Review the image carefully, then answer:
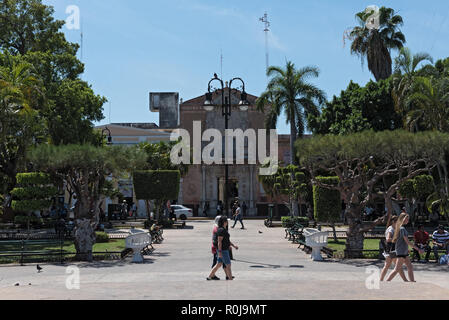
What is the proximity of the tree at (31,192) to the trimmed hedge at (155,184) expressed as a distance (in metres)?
6.12

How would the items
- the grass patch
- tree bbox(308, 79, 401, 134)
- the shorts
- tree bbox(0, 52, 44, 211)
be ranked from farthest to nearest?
tree bbox(308, 79, 401, 134), tree bbox(0, 52, 44, 211), the grass patch, the shorts

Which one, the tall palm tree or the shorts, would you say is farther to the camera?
the tall palm tree

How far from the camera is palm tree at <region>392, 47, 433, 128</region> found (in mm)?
28906

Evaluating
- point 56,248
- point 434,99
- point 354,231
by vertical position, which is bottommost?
point 56,248

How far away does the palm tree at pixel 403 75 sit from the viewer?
28906mm

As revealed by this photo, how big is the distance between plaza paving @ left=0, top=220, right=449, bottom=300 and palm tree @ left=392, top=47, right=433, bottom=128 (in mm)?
13066

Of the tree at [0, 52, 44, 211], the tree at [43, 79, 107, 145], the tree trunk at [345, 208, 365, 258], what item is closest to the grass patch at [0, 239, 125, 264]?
the tree at [0, 52, 44, 211]

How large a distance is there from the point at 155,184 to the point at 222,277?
66.8ft

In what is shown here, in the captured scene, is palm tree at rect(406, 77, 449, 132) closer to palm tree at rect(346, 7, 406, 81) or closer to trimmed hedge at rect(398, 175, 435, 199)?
trimmed hedge at rect(398, 175, 435, 199)

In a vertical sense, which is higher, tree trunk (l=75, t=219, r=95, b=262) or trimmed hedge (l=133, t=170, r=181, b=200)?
trimmed hedge (l=133, t=170, r=181, b=200)

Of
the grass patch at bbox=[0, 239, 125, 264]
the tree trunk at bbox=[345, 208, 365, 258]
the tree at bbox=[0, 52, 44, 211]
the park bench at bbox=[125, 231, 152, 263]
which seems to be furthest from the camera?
the tree at bbox=[0, 52, 44, 211]

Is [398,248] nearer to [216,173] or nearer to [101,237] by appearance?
[101,237]

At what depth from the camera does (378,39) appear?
3669 cm

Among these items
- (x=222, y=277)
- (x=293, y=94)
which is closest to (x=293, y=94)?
(x=293, y=94)
